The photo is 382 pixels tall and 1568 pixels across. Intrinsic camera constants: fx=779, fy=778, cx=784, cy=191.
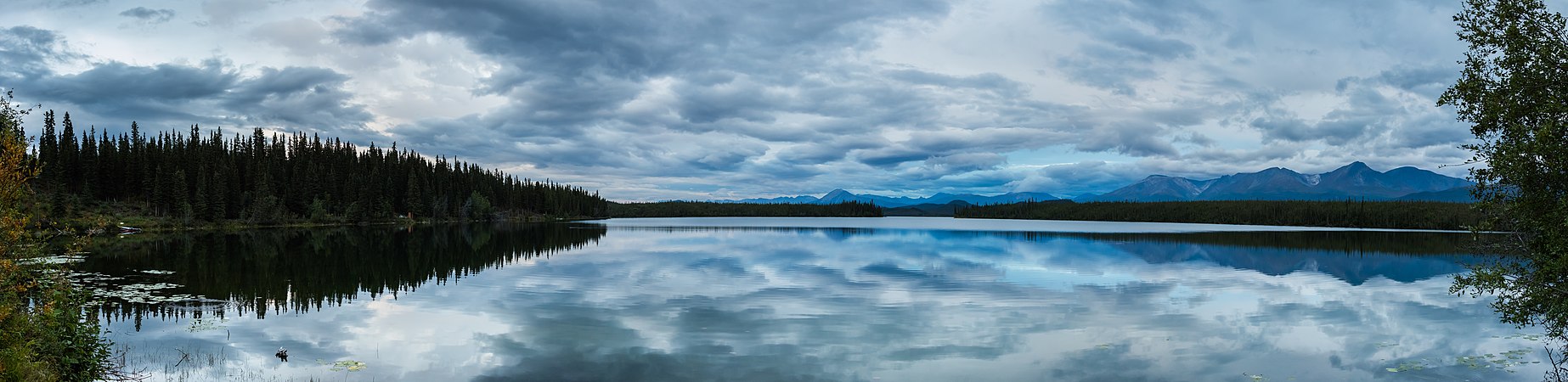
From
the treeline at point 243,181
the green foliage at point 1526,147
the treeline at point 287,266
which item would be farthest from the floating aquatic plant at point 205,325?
the treeline at point 243,181

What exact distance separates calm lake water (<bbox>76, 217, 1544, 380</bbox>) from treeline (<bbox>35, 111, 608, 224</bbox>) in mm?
85847

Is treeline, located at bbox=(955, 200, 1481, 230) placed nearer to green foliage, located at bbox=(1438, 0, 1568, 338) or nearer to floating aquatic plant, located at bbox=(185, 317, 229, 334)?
green foliage, located at bbox=(1438, 0, 1568, 338)

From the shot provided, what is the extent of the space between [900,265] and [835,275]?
9.10 meters

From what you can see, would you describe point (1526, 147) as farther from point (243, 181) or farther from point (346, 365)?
point (243, 181)

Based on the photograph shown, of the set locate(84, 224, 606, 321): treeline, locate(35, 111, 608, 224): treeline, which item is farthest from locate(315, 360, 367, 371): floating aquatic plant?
locate(35, 111, 608, 224): treeline

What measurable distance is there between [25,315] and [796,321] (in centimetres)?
1892

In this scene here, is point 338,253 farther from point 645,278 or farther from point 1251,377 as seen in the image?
point 1251,377

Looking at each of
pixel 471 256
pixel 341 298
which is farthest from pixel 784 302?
pixel 471 256

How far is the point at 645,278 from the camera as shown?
41625 mm

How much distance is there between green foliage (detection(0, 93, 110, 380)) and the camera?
1313 cm

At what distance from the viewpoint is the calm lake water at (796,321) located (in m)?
18.9

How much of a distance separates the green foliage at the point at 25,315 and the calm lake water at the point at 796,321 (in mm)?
2013

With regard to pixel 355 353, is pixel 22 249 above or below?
above

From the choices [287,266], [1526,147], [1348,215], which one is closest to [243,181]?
[287,266]
